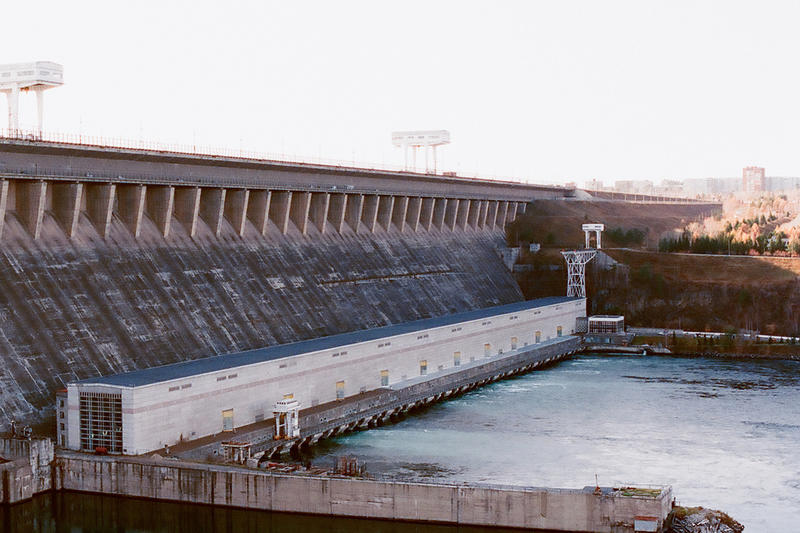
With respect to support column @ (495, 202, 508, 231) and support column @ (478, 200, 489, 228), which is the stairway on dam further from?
support column @ (495, 202, 508, 231)

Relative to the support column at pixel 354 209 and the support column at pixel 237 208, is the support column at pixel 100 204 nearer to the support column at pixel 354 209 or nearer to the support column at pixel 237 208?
the support column at pixel 237 208

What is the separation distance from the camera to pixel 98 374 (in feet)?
131

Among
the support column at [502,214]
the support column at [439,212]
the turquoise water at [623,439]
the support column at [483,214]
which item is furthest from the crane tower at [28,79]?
the support column at [502,214]

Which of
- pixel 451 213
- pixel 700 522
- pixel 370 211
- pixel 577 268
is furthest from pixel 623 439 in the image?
pixel 451 213

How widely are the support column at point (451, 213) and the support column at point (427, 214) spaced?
3593 mm

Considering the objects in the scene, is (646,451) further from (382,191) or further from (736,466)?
(382,191)

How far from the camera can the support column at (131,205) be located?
48.8m

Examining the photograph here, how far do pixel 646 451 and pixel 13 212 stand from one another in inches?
1067

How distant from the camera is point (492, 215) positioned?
9119 cm

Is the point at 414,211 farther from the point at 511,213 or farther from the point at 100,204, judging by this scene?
the point at 100,204

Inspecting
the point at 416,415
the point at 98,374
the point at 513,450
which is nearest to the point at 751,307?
the point at 416,415

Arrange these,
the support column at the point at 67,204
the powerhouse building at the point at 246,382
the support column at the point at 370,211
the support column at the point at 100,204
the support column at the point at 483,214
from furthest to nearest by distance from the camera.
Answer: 1. the support column at the point at 483,214
2. the support column at the point at 370,211
3. the support column at the point at 100,204
4. the support column at the point at 67,204
5. the powerhouse building at the point at 246,382

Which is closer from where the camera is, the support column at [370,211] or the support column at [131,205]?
the support column at [131,205]

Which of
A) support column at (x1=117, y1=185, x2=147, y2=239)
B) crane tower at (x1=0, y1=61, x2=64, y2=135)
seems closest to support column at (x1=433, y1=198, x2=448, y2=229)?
→ support column at (x1=117, y1=185, x2=147, y2=239)
